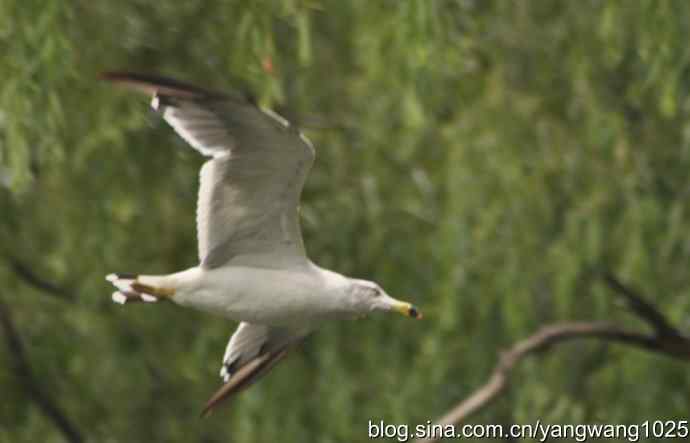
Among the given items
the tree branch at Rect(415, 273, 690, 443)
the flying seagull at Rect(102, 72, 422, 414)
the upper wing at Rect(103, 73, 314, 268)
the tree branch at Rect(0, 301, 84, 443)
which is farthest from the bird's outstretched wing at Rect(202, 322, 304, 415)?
the tree branch at Rect(0, 301, 84, 443)

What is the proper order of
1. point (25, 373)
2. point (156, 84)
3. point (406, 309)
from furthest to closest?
1. point (25, 373)
2. point (406, 309)
3. point (156, 84)

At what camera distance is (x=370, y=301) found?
12.3ft

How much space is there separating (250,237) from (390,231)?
1.44 metres

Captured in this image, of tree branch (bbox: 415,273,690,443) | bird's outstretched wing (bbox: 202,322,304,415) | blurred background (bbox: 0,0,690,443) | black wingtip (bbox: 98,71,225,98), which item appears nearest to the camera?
black wingtip (bbox: 98,71,225,98)

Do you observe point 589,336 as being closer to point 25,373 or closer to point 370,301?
point 370,301

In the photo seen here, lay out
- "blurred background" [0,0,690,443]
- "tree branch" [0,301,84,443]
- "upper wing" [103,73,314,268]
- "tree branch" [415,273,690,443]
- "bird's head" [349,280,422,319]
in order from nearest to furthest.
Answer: "upper wing" [103,73,314,268]
"bird's head" [349,280,422,319]
"tree branch" [415,273,690,443]
"blurred background" [0,0,690,443]
"tree branch" [0,301,84,443]

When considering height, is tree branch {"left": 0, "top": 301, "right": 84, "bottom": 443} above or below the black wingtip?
below

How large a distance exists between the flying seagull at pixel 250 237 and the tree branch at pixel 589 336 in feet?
2.21

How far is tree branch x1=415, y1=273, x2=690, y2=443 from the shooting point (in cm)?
431

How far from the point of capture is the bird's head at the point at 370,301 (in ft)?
12.2

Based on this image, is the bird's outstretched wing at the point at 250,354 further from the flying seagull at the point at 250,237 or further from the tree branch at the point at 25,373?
the tree branch at the point at 25,373

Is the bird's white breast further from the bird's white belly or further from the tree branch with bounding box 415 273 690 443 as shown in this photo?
the tree branch with bounding box 415 273 690 443

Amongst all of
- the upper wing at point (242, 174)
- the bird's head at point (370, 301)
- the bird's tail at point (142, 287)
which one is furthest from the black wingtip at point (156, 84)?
the bird's head at point (370, 301)

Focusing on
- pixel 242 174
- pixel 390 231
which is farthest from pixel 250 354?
pixel 390 231
